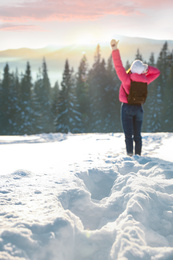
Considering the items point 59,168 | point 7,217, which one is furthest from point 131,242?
point 59,168

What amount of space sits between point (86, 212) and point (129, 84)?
8.57 feet

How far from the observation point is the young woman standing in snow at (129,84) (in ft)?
14.2

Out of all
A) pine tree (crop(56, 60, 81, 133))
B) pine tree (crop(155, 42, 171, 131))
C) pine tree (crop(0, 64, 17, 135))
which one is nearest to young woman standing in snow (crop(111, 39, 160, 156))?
pine tree (crop(56, 60, 81, 133))

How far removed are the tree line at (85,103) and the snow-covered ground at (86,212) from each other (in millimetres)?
34391

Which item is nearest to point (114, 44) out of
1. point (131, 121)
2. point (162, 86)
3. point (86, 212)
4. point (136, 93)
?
point (136, 93)

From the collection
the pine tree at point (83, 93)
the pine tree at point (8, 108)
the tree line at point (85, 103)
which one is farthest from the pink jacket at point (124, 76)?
the pine tree at point (8, 108)

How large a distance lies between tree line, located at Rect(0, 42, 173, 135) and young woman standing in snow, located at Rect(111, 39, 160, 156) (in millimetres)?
33145

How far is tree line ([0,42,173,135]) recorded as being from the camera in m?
39.0

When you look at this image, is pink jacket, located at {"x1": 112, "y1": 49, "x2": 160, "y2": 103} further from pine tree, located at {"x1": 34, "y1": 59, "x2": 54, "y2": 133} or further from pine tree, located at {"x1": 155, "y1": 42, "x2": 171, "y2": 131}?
pine tree, located at {"x1": 34, "y1": 59, "x2": 54, "y2": 133}

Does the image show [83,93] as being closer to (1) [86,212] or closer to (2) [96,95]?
(2) [96,95]

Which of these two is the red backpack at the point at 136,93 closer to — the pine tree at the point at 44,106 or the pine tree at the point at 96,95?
the pine tree at the point at 96,95

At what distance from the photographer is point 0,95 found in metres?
45.0

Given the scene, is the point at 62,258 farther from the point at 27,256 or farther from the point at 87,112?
the point at 87,112

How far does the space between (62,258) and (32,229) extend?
347 millimetres
